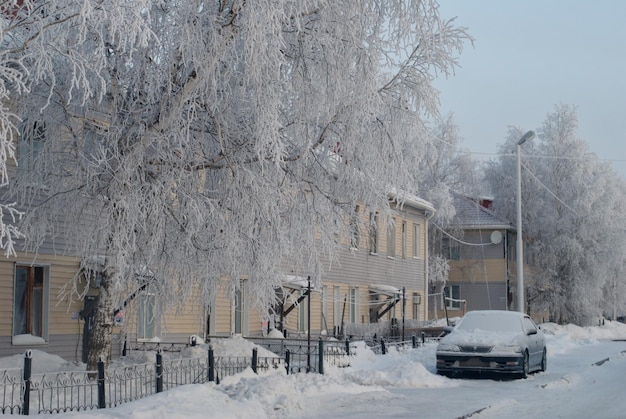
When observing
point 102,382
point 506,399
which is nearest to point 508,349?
point 506,399

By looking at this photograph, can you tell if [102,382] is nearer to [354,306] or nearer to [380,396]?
[380,396]

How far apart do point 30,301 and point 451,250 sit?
135 feet

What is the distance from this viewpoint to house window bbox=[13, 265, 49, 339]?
1966 cm

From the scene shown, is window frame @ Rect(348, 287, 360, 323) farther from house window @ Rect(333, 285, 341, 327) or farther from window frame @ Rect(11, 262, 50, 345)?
window frame @ Rect(11, 262, 50, 345)

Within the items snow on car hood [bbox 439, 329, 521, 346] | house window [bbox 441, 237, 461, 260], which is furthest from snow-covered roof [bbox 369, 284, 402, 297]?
house window [bbox 441, 237, 461, 260]

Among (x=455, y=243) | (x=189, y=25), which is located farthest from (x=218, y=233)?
(x=455, y=243)

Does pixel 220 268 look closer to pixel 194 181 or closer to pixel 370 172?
pixel 194 181

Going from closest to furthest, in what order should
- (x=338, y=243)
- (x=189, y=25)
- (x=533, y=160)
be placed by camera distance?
(x=189, y=25) → (x=338, y=243) → (x=533, y=160)

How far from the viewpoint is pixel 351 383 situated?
673 inches

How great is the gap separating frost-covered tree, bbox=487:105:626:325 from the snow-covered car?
32.5 meters

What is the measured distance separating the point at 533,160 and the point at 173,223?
4501 cm

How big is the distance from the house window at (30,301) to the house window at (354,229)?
8.08m

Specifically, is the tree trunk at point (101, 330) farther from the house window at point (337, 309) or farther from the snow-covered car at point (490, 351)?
the house window at point (337, 309)

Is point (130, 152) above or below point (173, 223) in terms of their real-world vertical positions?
above
